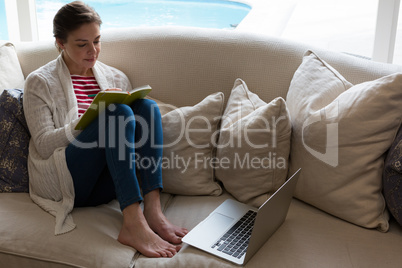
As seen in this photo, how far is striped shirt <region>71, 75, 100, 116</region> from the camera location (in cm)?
190

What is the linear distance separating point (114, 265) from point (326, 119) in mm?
883

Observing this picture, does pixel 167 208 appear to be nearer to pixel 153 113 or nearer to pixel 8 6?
pixel 153 113

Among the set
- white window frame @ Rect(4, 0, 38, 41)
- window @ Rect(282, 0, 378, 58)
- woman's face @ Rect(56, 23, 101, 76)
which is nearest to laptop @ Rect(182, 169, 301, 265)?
woman's face @ Rect(56, 23, 101, 76)

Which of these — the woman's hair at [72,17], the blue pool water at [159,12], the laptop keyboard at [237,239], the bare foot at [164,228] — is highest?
the woman's hair at [72,17]

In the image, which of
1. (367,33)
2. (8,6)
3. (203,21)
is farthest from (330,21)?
(8,6)

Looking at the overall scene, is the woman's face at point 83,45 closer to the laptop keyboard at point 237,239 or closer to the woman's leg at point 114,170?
the woman's leg at point 114,170

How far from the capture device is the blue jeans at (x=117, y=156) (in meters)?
1.64

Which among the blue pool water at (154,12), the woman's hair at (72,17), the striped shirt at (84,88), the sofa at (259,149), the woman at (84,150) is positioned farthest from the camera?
the blue pool water at (154,12)

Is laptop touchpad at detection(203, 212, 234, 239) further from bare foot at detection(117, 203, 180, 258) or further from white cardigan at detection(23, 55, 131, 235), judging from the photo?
white cardigan at detection(23, 55, 131, 235)

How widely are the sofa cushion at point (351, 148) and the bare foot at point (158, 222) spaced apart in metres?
0.50

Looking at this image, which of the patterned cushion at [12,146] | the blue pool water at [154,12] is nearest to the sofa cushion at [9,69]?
the patterned cushion at [12,146]

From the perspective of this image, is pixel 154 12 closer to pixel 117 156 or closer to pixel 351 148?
pixel 117 156

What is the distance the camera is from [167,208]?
1.82m

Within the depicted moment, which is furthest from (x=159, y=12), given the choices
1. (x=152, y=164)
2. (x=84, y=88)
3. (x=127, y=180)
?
(x=127, y=180)
